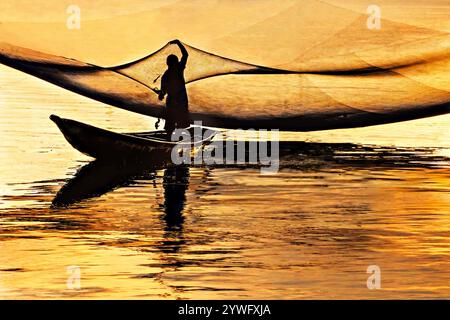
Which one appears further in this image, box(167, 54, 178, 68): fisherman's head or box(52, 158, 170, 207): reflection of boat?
box(167, 54, 178, 68): fisherman's head

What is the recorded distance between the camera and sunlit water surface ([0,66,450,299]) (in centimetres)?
1441

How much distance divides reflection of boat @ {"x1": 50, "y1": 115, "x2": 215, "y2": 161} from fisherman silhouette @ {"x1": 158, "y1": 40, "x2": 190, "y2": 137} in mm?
594

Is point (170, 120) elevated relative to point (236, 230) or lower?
elevated

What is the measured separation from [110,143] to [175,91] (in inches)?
81.1

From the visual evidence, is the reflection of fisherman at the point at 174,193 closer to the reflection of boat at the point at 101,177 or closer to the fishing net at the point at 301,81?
the reflection of boat at the point at 101,177

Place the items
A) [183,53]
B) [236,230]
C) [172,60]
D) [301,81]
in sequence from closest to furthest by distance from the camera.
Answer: [236,230] < [172,60] < [183,53] < [301,81]

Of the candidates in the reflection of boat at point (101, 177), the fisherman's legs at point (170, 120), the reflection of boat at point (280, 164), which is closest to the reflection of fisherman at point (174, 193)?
the reflection of boat at point (280, 164)

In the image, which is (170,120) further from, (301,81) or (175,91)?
(301,81)

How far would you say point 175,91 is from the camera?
87.1 ft

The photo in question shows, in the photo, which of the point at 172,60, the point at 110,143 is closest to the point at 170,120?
the point at 172,60

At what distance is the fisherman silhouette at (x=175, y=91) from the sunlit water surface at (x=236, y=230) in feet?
3.62

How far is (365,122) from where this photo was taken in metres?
30.6

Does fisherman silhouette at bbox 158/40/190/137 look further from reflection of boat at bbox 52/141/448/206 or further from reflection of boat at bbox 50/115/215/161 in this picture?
reflection of boat at bbox 52/141/448/206

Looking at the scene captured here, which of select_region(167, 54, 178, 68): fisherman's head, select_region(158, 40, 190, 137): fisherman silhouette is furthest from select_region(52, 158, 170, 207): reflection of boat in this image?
select_region(167, 54, 178, 68): fisherman's head
